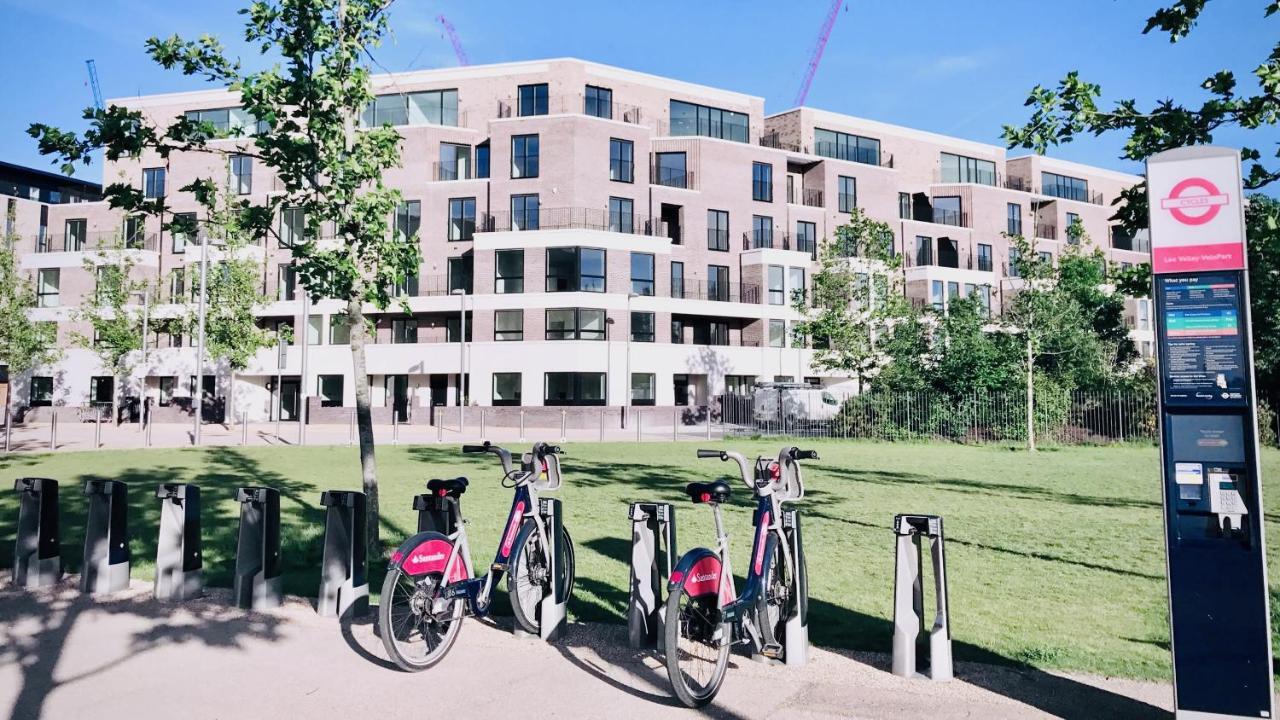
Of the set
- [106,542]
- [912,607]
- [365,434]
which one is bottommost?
[912,607]

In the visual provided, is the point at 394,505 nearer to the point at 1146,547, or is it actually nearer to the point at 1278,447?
the point at 1146,547

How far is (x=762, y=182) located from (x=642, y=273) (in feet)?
33.9

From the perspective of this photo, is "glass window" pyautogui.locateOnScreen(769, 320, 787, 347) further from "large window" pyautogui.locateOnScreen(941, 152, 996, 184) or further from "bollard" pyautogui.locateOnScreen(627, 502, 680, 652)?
"bollard" pyautogui.locateOnScreen(627, 502, 680, 652)

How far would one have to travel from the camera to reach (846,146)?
53469 mm

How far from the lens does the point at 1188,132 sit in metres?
7.82

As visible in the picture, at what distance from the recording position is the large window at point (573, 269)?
40.9m

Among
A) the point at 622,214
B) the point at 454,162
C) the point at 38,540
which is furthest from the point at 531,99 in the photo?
the point at 38,540

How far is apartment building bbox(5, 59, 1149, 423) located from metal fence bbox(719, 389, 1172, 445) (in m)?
10.4

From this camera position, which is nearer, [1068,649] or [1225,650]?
[1225,650]

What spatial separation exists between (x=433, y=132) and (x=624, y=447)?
26018mm

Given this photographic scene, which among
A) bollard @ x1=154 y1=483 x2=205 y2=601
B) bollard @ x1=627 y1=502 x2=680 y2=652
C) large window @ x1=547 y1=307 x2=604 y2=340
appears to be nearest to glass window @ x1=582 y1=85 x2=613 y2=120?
large window @ x1=547 y1=307 x2=604 y2=340

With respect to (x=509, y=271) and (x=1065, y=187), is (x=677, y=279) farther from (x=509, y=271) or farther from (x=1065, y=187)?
(x=1065, y=187)

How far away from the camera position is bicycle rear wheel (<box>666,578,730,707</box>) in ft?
14.3

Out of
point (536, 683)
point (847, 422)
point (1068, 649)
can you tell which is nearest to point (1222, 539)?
point (1068, 649)
